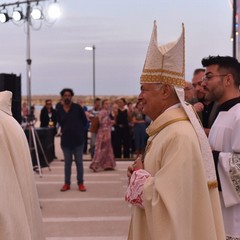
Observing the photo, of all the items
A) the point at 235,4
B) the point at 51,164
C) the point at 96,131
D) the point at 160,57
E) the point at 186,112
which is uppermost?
the point at 235,4

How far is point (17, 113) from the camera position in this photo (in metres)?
7.45

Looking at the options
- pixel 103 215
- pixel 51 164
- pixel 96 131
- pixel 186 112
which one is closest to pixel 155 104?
pixel 186 112

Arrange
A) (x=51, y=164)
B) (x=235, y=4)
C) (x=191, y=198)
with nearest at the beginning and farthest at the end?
(x=191, y=198) → (x=235, y=4) → (x=51, y=164)

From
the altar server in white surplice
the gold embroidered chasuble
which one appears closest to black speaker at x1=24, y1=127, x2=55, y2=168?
the altar server in white surplice

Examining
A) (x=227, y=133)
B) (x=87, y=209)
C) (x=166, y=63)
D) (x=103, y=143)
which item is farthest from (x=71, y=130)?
(x=166, y=63)

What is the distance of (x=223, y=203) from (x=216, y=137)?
437 millimetres

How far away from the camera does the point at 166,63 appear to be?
8.00ft

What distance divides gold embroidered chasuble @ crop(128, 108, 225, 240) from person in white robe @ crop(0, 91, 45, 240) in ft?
2.14

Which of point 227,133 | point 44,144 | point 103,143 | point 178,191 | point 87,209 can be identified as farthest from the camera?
point 44,144

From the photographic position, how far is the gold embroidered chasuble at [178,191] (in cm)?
223

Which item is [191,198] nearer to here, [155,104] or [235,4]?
[155,104]

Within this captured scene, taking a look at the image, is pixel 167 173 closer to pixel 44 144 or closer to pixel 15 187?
pixel 15 187

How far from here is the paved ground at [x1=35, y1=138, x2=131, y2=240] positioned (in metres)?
5.61

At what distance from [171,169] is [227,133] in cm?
97
